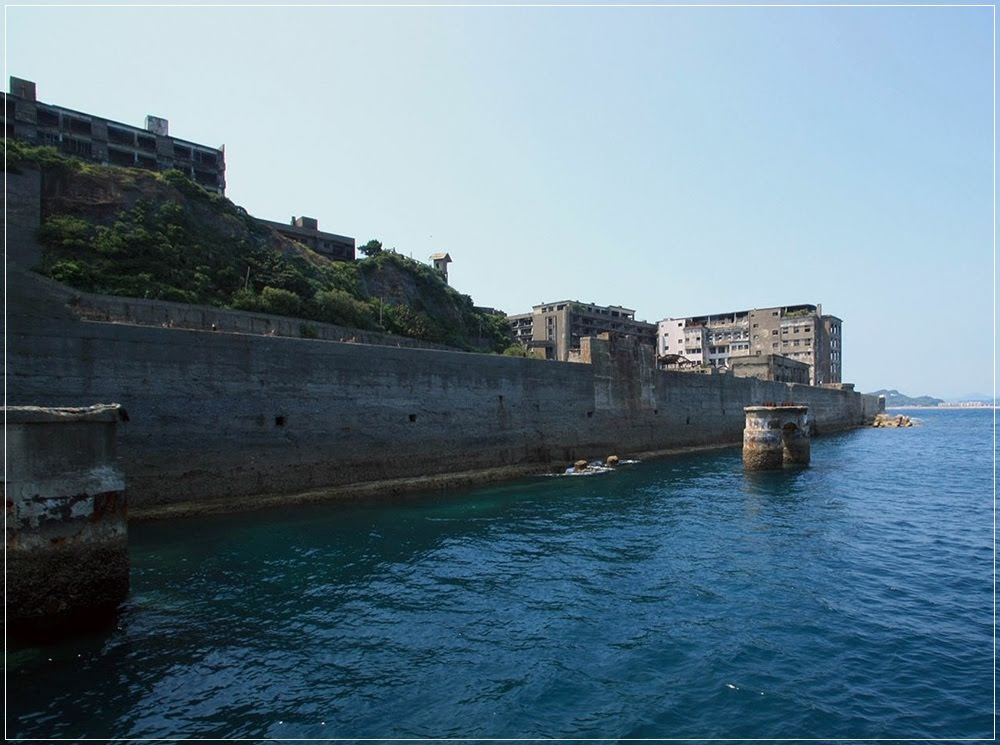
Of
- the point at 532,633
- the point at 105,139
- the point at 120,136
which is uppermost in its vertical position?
the point at 120,136

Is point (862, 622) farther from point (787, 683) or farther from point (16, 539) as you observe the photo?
point (16, 539)

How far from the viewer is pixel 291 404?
19172mm

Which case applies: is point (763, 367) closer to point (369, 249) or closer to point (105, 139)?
point (369, 249)

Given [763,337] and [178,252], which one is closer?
[178,252]

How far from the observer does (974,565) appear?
1316cm

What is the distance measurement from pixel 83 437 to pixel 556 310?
88.8 metres

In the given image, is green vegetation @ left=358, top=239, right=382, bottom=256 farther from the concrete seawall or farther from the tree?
the concrete seawall

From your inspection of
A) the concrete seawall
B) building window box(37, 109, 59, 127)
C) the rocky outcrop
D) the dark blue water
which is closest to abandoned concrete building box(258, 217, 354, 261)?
building window box(37, 109, 59, 127)

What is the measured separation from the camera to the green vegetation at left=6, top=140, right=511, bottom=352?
3406 cm

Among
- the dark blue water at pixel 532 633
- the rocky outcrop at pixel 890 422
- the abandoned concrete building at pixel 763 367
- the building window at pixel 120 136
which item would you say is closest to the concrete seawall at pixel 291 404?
the dark blue water at pixel 532 633

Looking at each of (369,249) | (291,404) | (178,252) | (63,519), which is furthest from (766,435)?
(369,249)

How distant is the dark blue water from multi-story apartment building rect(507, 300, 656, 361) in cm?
7246

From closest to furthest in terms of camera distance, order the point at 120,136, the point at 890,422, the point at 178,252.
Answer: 1. the point at 178,252
2. the point at 120,136
3. the point at 890,422

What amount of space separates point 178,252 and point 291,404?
1047 inches
